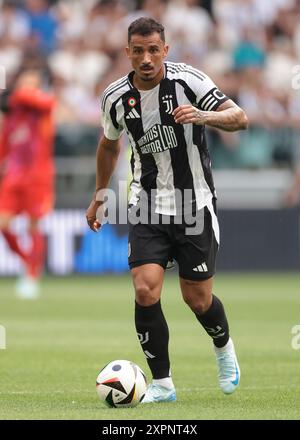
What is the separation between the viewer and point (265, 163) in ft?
68.8

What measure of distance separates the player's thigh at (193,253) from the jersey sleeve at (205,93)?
71 centimetres

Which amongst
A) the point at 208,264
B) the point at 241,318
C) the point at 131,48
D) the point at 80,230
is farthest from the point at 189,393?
the point at 80,230

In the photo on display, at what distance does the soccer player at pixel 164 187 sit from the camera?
25.1 ft

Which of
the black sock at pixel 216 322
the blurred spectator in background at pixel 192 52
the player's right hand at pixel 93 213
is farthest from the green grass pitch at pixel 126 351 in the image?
the blurred spectator in background at pixel 192 52

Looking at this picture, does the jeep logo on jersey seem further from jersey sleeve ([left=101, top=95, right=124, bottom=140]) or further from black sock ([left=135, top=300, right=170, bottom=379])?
black sock ([left=135, top=300, right=170, bottom=379])

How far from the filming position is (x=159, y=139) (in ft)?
25.6

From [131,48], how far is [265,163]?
13.6 meters

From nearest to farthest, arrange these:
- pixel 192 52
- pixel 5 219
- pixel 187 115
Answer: pixel 187 115 → pixel 5 219 → pixel 192 52

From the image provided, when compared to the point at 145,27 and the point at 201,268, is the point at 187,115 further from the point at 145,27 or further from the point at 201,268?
the point at 201,268

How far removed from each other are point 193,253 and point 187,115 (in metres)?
1.10

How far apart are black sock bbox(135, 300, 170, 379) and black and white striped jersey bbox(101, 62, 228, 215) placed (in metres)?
0.67

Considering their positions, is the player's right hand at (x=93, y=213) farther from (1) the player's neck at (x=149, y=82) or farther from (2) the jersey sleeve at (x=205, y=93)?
(2) the jersey sleeve at (x=205, y=93)

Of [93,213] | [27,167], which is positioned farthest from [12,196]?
[93,213]
